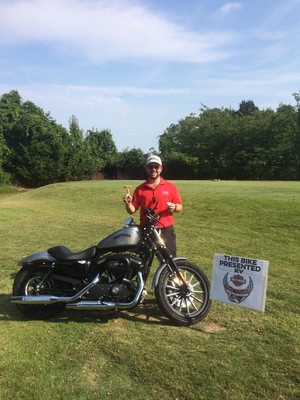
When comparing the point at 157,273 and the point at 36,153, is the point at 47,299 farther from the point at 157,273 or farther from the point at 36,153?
the point at 36,153

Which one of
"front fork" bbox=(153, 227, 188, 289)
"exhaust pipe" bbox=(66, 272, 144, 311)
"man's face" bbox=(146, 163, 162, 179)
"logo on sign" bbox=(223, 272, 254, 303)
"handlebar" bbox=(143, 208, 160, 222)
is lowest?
"exhaust pipe" bbox=(66, 272, 144, 311)

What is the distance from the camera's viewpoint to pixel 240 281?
420 centimetres

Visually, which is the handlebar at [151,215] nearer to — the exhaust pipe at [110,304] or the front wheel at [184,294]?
the front wheel at [184,294]

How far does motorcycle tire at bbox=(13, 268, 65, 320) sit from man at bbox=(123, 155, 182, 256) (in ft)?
4.34

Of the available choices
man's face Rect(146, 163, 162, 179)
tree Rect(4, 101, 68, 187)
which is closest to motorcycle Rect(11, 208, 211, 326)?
man's face Rect(146, 163, 162, 179)

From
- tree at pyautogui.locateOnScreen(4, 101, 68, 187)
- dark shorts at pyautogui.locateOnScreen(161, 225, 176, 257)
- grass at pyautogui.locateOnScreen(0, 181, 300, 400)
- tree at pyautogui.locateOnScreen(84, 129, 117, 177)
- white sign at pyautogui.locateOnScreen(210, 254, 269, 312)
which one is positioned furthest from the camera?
tree at pyautogui.locateOnScreen(84, 129, 117, 177)

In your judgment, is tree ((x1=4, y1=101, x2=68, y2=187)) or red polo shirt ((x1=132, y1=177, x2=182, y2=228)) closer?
red polo shirt ((x1=132, y1=177, x2=182, y2=228))

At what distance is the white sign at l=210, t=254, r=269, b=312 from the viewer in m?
4.04

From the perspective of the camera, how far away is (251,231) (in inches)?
364

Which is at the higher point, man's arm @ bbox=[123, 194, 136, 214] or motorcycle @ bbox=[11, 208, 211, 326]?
man's arm @ bbox=[123, 194, 136, 214]

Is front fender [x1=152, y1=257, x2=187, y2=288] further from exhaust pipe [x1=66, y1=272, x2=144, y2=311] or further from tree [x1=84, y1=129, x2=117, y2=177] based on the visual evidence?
tree [x1=84, y1=129, x2=117, y2=177]

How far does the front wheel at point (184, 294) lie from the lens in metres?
4.31

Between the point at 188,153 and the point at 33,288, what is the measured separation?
4036 centimetres

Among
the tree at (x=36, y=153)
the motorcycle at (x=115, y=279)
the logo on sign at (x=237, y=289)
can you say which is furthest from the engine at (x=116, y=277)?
the tree at (x=36, y=153)
